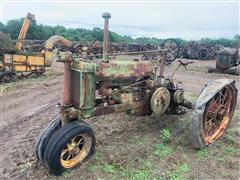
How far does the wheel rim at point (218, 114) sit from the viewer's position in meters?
4.29

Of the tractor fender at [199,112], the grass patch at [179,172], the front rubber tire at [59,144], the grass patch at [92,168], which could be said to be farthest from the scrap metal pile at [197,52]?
the front rubber tire at [59,144]

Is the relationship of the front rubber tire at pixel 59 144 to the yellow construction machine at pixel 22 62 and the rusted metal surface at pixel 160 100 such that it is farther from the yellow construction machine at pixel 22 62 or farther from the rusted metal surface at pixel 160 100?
the yellow construction machine at pixel 22 62

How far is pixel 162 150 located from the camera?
4.10 meters

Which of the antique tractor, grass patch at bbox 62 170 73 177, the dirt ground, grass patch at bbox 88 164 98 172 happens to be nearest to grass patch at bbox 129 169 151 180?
the dirt ground

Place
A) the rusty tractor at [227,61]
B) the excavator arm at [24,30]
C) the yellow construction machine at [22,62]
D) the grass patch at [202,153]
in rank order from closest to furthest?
the grass patch at [202,153] → the yellow construction machine at [22,62] → the excavator arm at [24,30] → the rusty tractor at [227,61]

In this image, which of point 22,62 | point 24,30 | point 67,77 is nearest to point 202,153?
point 67,77

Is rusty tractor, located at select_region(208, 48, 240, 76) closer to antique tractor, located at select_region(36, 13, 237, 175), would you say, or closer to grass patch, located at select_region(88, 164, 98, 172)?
antique tractor, located at select_region(36, 13, 237, 175)

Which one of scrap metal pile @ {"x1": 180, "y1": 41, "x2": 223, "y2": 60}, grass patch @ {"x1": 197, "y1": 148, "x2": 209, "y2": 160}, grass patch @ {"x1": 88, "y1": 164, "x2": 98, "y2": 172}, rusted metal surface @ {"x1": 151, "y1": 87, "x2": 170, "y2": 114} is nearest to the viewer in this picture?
grass patch @ {"x1": 88, "y1": 164, "x2": 98, "y2": 172}

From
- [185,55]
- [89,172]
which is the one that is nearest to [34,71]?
[89,172]

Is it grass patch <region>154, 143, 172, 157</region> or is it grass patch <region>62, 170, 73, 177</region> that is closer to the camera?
grass patch <region>62, 170, 73, 177</region>

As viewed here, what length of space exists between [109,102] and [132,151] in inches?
29.4

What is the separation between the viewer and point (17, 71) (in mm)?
10828

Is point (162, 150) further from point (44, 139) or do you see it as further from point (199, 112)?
point (44, 139)

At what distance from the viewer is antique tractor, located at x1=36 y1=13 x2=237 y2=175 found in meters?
3.52
